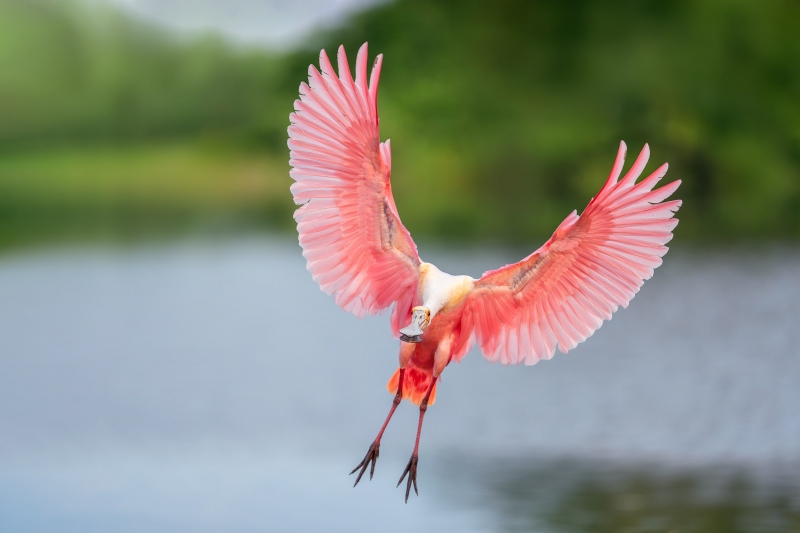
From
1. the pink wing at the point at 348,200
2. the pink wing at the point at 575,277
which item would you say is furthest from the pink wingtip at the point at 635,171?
the pink wing at the point at 348,200

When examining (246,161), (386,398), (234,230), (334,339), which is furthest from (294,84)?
(386,398)

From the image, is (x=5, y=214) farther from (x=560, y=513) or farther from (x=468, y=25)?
(x=560, y=513)

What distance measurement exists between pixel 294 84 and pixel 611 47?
8.08m

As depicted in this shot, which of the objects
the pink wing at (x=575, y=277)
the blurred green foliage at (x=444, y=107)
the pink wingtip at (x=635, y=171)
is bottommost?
the pink wing at (x=575, y=277)

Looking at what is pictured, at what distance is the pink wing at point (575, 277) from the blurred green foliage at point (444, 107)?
1857 centimetres

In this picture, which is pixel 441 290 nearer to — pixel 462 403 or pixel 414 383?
pixel 414 383

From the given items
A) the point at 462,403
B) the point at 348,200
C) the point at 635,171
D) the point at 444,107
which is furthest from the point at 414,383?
the point at 444,107

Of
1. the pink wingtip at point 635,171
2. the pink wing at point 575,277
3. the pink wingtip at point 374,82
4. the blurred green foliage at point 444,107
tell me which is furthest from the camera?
the blurred green foliage at point 444,107

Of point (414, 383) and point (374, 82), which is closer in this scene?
point (374, 82)

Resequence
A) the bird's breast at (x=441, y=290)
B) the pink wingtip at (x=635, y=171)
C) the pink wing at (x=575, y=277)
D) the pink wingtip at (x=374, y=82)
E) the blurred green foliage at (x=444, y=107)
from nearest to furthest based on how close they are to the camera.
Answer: the pink wingtip at (x=374, y=82) < the pink wingtip at (x=635, y=171) < the bird's breast at (x=441, y=290) < the pink wing at (x=575, y=277) < the blurred green foliage at (x=444, y=107)

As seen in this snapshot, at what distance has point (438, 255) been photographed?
14602mm

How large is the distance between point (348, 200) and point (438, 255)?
1025 cm

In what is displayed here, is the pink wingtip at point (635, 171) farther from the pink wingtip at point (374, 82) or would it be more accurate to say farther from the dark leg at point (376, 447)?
the dark leg at point (376, 447)

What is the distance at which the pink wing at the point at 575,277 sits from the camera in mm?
4262
